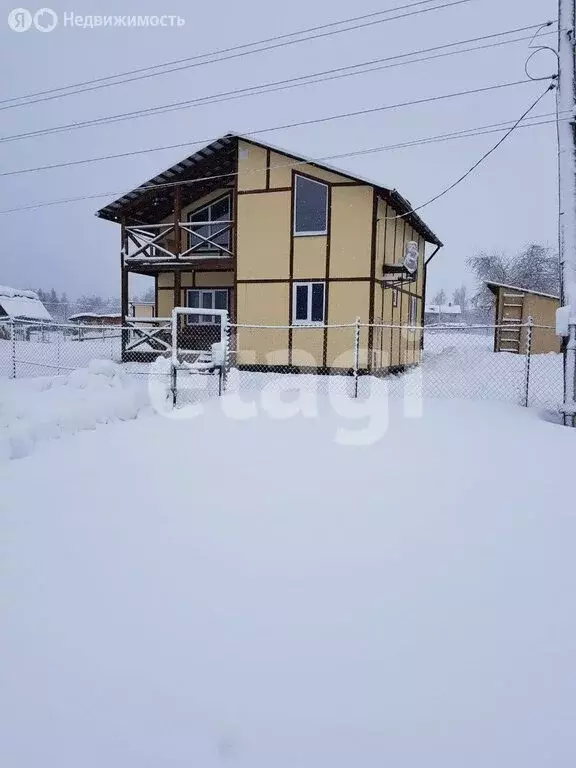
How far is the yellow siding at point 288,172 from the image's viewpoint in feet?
42.8

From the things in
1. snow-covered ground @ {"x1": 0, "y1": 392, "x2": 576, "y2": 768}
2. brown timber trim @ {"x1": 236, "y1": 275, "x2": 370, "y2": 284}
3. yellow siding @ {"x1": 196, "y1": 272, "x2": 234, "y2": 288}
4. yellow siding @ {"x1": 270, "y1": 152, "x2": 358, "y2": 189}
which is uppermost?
yellow siding @ {"x1": 270, "y1": 152, "x2": 358, "y2": 189}

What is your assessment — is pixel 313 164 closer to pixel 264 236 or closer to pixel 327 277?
pixel 264 236

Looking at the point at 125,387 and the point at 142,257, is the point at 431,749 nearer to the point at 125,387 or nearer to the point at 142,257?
the point at 125,387

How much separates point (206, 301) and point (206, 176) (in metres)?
4.09

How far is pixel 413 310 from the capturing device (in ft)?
61.7

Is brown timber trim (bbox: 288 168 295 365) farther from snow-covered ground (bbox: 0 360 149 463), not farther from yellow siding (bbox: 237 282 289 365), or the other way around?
snow-covered ground (bbox: 0 360 149 463)

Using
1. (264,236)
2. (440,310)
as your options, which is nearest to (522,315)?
(264,236)

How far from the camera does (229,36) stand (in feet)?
359

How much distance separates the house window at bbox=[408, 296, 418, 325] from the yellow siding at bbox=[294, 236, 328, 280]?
5978mm

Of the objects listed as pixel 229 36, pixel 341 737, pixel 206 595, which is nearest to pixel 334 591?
pixel 206 595

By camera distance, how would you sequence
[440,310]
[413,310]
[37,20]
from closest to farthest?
1. [37,20]
2. [413,310]
3. [440,310]

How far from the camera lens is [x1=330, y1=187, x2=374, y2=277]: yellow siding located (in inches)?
507

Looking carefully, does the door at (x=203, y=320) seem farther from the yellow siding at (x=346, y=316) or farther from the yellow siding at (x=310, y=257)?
the yellow siding at (x=346, y=316)
